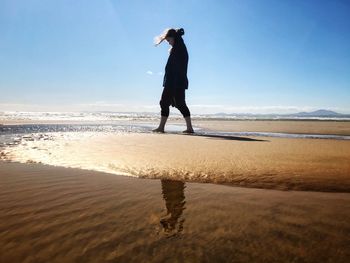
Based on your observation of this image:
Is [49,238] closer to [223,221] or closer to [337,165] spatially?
[223,221]

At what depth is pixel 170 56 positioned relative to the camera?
31.0ft

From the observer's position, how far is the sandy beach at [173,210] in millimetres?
1569

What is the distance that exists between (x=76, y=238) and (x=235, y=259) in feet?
2.88

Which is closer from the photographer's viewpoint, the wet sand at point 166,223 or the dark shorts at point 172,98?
the wet sand at point 166,223

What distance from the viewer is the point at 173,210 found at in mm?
2184

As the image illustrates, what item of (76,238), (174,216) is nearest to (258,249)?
(174,216)

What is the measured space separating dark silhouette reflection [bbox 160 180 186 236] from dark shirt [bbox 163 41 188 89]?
668 cm

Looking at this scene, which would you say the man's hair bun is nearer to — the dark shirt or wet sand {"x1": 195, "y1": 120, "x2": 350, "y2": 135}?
the dark shirt

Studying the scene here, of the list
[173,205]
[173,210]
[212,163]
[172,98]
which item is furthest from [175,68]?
[173,210]

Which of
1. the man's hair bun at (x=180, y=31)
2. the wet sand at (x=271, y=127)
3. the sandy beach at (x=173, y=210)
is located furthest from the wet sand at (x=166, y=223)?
the wet sand at (x=271, y=127)

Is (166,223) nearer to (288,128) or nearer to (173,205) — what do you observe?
(173,205)

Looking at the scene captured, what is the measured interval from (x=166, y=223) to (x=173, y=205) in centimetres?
36

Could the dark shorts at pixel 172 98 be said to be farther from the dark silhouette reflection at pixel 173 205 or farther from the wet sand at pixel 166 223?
the wet sand at pixel 166 223

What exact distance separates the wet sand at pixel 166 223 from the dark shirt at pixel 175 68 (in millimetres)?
6822
